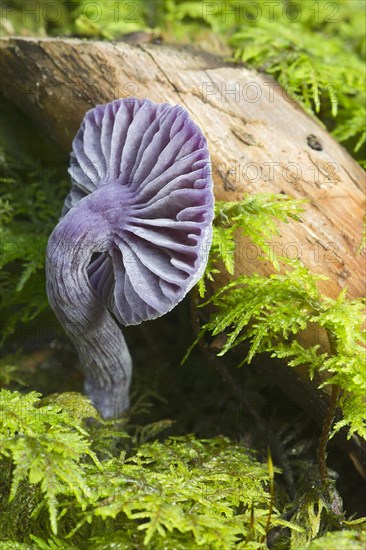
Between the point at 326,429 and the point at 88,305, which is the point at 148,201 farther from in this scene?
the point at 326,429

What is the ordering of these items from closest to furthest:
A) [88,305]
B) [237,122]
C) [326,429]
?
[326,429]
[88,305]
[237,122]

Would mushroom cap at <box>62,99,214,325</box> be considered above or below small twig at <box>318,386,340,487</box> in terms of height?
above

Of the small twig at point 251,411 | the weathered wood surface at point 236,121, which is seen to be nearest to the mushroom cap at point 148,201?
the weathered wood surface at point 236,121

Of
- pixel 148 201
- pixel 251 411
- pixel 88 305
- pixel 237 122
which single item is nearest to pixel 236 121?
pixel 237 122

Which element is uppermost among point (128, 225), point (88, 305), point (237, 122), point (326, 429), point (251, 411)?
point (237, 122)

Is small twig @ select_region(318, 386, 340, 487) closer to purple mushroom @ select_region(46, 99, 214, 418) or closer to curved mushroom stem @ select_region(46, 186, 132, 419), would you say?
purple mushroom @ select_region(46, 99, 214, 418)

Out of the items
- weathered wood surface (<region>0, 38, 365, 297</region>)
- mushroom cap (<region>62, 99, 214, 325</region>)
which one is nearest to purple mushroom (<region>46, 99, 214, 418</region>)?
mushroom cap (<region>62, 99, 214, 325</region>)
